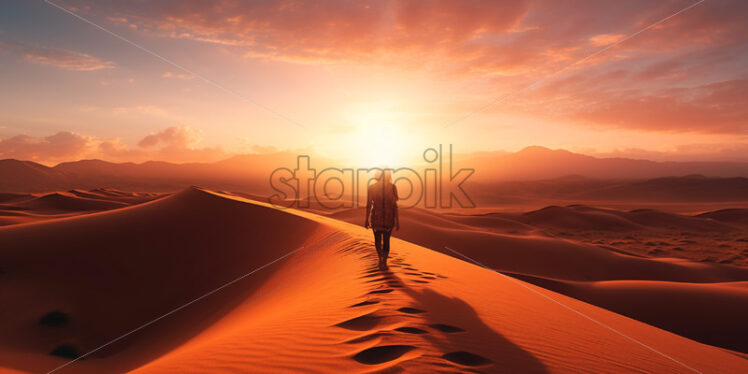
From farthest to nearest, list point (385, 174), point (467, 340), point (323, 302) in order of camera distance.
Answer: point (385, 174)
point (323, 302)
point (467, 340)

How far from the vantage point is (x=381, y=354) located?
299 cm

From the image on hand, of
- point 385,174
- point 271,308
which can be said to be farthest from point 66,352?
point 385,174

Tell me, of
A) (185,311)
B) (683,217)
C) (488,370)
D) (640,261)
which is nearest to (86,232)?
(185,311)

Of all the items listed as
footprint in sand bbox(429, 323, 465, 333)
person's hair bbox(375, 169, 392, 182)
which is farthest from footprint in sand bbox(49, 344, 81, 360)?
footprint in sand bbox(429, 323, 465, 333)

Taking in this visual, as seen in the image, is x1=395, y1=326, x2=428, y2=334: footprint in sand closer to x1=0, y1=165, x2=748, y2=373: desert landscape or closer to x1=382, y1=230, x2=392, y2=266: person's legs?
x1=0, y1=165, x2=748, y2=373: desert landscape

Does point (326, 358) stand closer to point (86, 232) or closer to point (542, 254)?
point (86, 232)

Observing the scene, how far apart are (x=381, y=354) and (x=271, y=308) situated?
12.2 feet

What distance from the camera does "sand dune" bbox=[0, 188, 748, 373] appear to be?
329 centimetres

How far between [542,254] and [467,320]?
16.7 meters

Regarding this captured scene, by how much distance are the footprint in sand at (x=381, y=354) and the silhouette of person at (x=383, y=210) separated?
131 inches

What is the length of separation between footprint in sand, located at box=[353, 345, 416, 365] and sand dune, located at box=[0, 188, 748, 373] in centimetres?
1

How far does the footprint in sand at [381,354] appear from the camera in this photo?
114 inches

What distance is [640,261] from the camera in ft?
56.3

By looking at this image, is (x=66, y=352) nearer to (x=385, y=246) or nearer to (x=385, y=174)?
(x=385, y=246)
